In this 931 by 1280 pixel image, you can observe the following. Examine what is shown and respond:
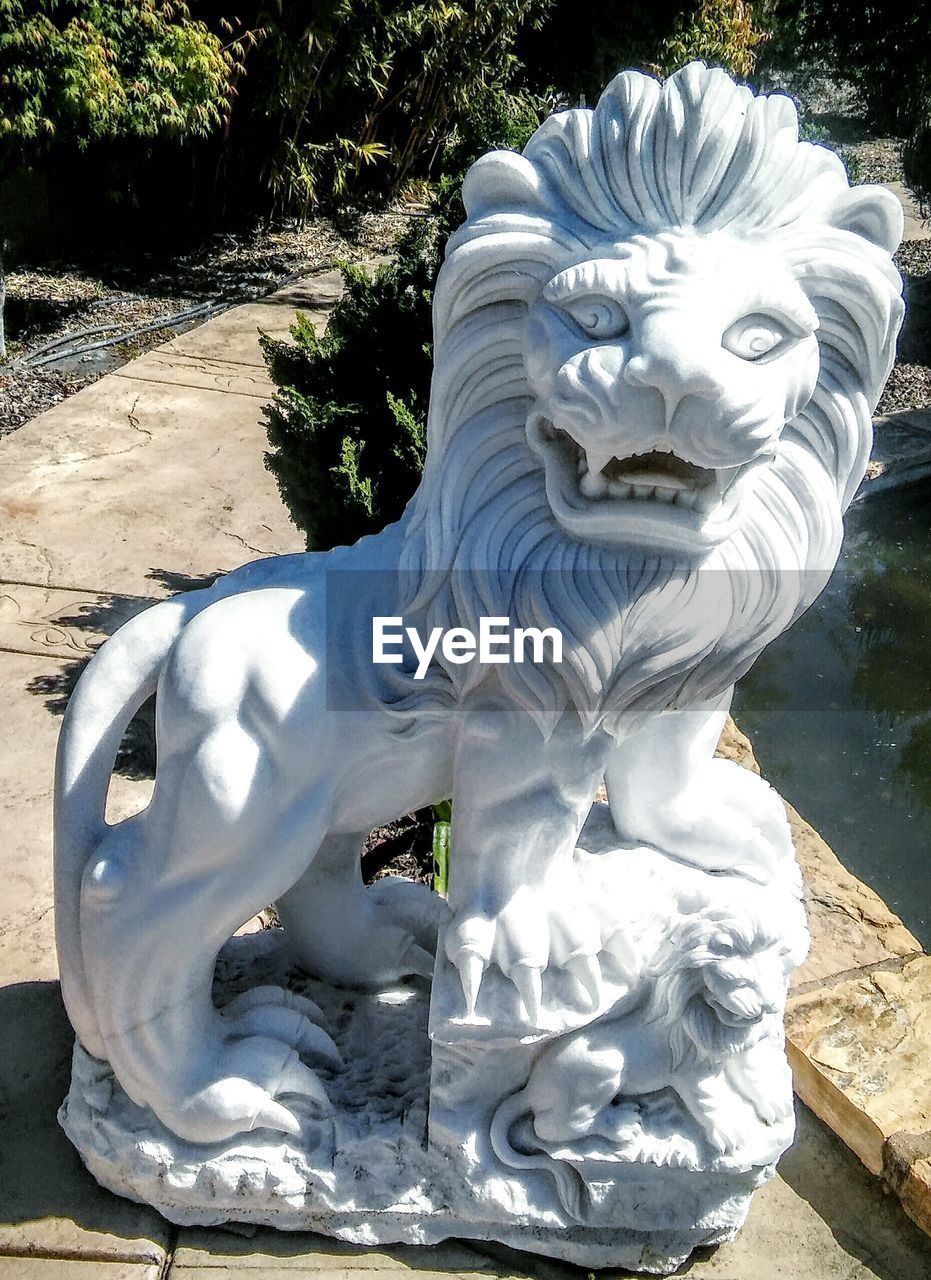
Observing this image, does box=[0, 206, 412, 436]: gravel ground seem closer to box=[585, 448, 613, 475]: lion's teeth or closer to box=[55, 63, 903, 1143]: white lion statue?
box=[55, 63, 903, 1143]: white lion statue

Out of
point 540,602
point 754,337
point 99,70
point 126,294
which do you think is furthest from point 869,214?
point 126,294

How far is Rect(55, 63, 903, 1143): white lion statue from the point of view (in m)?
1.29

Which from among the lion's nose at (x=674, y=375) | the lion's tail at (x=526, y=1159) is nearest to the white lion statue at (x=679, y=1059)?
the lion's tail at (x=526, y=1159)

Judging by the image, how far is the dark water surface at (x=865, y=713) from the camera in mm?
3629

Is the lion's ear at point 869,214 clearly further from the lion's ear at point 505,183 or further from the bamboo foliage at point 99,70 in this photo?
the bamboo foliage at point 99,70

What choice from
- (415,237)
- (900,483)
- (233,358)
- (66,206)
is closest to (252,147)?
(66,206)

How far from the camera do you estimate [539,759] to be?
5.01 feet

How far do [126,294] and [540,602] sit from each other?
22.5 ft

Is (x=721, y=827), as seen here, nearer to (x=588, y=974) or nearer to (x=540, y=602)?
(x=588, y=974)

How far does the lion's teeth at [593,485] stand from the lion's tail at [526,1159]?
0.93 metres

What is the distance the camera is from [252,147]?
890 cm

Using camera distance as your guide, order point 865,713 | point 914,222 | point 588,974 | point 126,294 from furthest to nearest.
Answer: point 914,222 → point 126,294 → point 865,713 → point 588,974

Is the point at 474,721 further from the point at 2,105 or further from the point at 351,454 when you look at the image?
the point at 2,105

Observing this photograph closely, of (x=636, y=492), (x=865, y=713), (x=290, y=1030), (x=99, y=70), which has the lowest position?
(x=865, y=713)
